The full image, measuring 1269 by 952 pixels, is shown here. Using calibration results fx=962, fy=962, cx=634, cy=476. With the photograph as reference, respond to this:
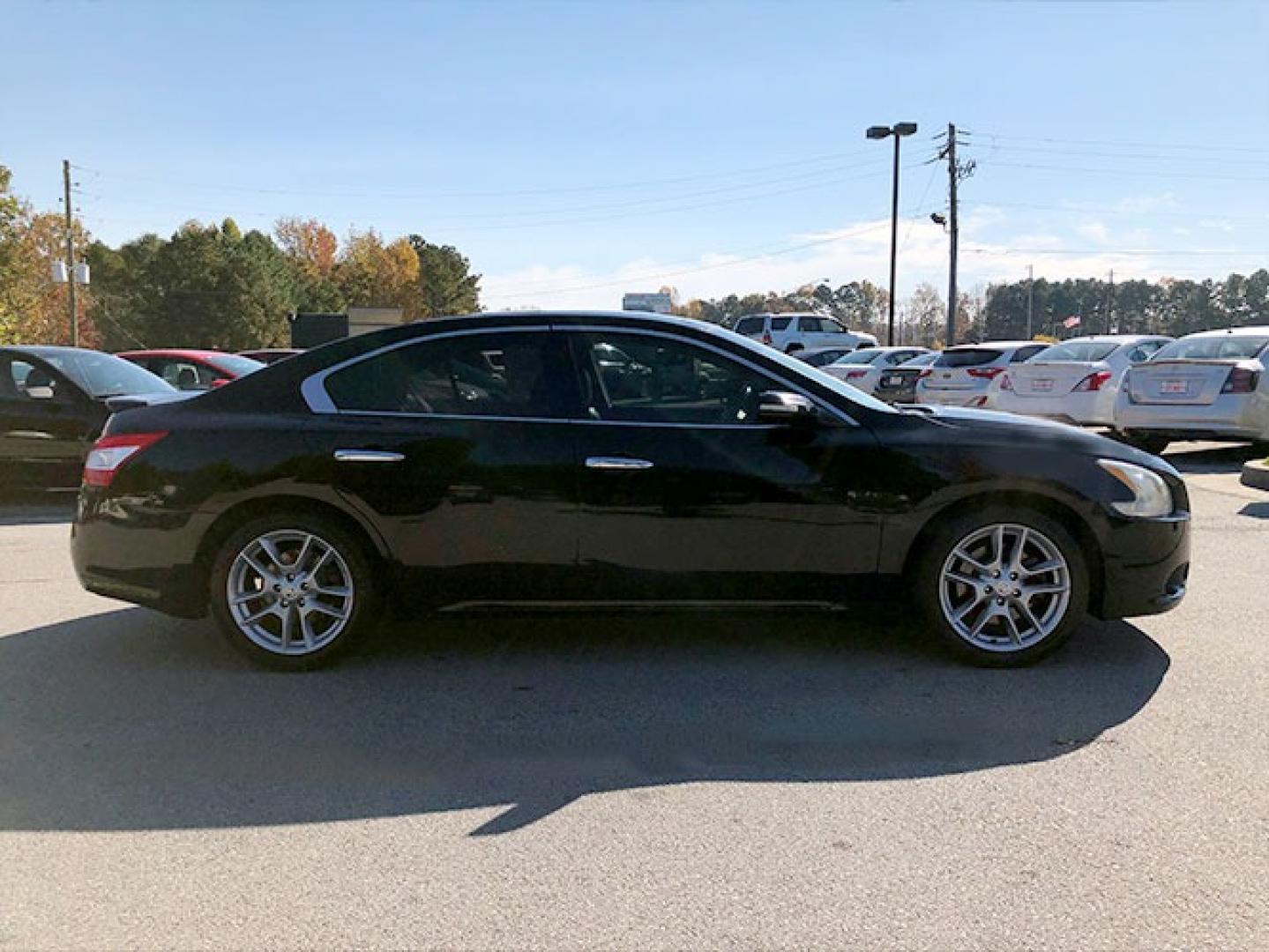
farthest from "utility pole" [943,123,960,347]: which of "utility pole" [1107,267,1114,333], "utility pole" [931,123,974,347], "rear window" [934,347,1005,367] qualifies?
"utility pole" [1107,267,1114,333]

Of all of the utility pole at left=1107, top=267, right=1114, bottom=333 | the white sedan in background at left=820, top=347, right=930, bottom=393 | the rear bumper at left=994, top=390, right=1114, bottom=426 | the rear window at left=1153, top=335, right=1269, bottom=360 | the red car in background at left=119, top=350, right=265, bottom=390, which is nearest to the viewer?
the red car in background at left=119, top=350, right=265, bottom=390

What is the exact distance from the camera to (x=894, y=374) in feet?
65.6

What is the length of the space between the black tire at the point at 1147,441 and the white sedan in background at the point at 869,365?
801cm

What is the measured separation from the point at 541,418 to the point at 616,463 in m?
0.41

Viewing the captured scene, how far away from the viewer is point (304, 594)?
4359mm

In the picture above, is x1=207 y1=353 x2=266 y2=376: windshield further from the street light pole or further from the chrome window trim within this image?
the street light pole

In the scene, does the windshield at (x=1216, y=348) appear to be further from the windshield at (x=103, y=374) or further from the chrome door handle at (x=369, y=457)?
the windshield at (x=103, y=374)

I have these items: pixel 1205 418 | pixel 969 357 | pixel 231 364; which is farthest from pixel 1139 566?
pixel 969 357

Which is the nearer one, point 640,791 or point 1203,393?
point 640,791

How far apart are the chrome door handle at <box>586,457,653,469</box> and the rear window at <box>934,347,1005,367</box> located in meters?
12.1

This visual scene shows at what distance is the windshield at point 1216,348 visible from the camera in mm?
11383

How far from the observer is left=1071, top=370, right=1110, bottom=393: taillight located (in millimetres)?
12516

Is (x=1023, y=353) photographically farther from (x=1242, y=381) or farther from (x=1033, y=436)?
Answer: (x=1033, y=436)

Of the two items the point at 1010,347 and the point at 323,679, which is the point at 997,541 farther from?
the point at 1010,347
